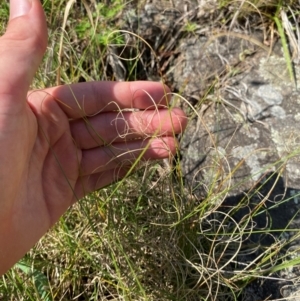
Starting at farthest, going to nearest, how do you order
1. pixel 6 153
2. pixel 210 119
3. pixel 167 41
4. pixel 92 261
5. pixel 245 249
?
pixel 167 41, pixel 210 119, pixel 245 249, pixel 92 261, pixel 6 153

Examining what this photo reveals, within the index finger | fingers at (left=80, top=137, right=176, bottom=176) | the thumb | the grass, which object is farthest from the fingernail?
fingers at (left=80, top=137, right=176, bottom=176)

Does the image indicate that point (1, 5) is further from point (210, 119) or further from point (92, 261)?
point (92, 261)

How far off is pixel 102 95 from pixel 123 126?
0.35 feet

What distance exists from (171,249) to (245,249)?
240 millimetres

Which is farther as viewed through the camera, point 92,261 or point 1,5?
point 1,5

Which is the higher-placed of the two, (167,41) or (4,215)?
(167,41)

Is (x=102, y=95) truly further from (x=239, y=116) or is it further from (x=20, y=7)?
(x=239, y=116)

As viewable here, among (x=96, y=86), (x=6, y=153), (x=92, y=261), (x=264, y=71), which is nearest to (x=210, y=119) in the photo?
(x=264, y=71)

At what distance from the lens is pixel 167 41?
6.77 ft

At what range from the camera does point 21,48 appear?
4.65ft

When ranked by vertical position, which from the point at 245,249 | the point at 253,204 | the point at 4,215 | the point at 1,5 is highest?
the point at 1,5

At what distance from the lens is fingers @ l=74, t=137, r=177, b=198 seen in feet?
5.20

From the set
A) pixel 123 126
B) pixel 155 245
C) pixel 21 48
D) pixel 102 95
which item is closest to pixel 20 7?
pixel 21 48

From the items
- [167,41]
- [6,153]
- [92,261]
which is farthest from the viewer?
[167,41]
